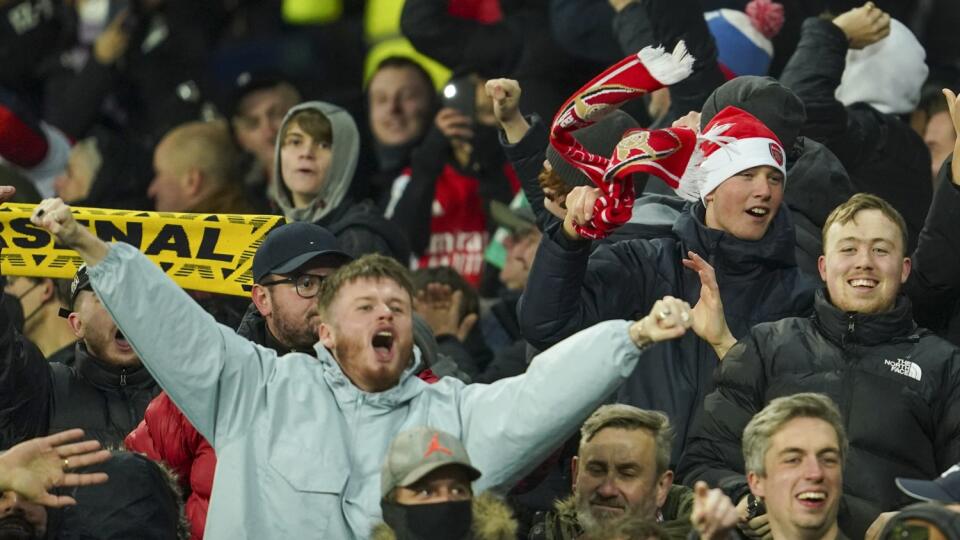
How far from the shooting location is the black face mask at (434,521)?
637cm

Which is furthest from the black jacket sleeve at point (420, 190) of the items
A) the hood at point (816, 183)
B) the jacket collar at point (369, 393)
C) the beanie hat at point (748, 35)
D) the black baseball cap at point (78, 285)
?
the jacket collar at point (369, 393)

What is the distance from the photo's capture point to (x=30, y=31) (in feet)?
46.8

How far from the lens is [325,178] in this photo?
381 inches

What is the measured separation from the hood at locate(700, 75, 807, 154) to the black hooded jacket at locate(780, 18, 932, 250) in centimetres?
62

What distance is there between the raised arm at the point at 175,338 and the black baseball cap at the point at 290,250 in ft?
3.00

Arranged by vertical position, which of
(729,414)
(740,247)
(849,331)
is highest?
(740,247)

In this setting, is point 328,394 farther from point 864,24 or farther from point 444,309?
point 864,24

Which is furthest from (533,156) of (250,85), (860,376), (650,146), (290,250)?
(250,85)

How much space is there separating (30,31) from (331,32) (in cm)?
191

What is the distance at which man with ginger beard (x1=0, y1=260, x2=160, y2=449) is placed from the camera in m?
8.15

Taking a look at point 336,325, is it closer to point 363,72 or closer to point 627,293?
point 627,293

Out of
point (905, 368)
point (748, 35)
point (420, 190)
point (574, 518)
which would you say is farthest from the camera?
point (420, 190)

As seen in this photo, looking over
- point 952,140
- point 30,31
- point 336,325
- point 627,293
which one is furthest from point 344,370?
point 30,31

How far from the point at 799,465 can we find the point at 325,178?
3.39 m
